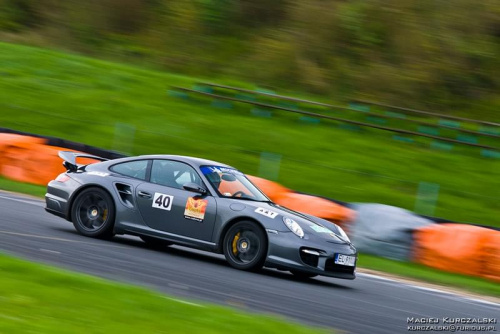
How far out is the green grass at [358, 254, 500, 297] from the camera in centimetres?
1149

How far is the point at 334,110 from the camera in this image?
26.3m

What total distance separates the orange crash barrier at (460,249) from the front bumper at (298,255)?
159 inches

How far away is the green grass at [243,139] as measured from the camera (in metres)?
19.0

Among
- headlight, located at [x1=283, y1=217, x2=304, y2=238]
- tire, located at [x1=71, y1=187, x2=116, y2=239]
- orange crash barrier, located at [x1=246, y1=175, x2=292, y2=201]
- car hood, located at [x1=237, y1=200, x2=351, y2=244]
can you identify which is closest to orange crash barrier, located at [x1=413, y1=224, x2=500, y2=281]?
orange crash barrier, located at [x1=246, y1=175, x2=292, y2=201]

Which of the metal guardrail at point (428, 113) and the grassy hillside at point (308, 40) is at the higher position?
the grassy hillside at point (308, 40)

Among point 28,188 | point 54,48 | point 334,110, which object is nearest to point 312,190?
point 28,188

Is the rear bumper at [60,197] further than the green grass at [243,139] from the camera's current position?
No

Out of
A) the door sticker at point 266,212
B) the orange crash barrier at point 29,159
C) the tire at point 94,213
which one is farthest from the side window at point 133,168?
the orange crash barrier at point 29,159

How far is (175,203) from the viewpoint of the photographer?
955 centimetres

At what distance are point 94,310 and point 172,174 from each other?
4590 mm

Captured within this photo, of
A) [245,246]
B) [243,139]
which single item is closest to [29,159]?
[245,246]

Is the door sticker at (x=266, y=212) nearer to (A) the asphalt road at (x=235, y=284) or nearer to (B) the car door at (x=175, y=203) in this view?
(B) the car door at (x=175, y=203)

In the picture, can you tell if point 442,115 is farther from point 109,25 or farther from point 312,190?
point 109,25

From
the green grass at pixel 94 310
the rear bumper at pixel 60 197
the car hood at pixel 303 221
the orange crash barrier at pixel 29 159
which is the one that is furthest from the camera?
the orange crash barrier at pixel 29 159
